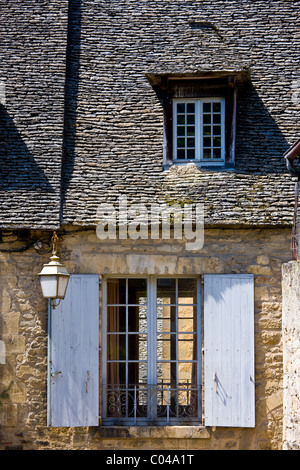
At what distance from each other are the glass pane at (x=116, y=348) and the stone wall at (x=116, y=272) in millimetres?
774

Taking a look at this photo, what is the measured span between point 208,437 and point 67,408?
1.62m

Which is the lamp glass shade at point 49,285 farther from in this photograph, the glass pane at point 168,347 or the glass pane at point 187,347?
the glass pane at point 187,347

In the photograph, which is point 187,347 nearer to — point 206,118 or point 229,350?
point 229,350

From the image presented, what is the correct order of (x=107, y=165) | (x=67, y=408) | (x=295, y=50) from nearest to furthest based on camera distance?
(x=67, y=408) < (x=107, y=165) < (x=295, y=50)

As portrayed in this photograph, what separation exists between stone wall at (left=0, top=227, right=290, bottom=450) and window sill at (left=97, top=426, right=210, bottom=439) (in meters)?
0.01

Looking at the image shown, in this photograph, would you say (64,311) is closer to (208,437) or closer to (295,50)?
(208,437)

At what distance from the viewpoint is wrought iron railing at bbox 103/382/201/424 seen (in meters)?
9.23

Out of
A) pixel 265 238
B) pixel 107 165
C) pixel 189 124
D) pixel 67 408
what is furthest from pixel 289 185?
pixel 67 408

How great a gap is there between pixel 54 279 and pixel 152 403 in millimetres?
2009

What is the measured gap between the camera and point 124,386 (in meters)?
9.36

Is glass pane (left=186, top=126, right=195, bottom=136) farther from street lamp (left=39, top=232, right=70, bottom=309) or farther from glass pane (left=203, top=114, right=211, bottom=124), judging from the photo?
street lamp (left=39, top=232, right=70, bottom=309)

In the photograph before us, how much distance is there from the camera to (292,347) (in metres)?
6.87

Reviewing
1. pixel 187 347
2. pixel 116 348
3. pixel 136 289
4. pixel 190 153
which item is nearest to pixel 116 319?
pixel 116 348

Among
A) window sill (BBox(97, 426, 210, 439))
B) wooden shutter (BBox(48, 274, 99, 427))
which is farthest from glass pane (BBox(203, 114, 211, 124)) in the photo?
window sill (BBox(97, 426, 210, 439))
